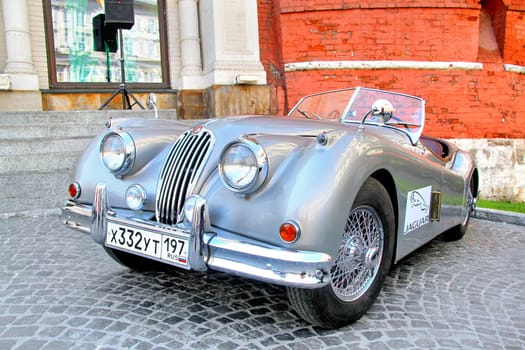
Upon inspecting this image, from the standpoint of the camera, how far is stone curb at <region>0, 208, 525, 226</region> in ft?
15.2

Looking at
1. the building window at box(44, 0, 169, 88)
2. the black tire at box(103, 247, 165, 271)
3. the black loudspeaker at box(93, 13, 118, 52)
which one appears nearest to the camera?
the black tire at box(103, 247, 165, 271)

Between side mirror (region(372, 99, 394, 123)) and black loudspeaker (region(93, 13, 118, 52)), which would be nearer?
side mirror (region(372, 99, 394, 123))

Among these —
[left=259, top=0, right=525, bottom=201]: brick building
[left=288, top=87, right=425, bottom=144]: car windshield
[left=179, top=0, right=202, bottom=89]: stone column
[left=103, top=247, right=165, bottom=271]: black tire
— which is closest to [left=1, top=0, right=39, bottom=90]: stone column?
[left=179, top=0, right=202, bottom=89]: stone column

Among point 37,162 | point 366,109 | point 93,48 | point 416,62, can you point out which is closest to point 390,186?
point 366,109

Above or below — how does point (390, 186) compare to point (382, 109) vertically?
below

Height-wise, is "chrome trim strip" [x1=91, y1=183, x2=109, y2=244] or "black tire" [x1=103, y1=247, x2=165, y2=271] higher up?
"chrome trim strip" [x1=91, y1=183, x2=109, y2=244]

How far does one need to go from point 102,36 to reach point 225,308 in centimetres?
776

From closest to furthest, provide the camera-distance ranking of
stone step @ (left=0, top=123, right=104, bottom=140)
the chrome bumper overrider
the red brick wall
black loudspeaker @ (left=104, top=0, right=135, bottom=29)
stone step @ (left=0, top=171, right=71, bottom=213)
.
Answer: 1. the chrome bumper overrider
2. stone step @ (left=0, top=171, right=71, bottom=213)
3. stone step @ (left=0, top=123, right=104, bottom=140)
4. black loudspeaker @ (left=104, top=0, right=135, bottom=29)
5. the red brick wall

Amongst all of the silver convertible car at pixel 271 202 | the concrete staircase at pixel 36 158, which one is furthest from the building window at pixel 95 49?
the silver convertible car at pixel 271 202

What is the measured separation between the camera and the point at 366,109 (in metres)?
3.30

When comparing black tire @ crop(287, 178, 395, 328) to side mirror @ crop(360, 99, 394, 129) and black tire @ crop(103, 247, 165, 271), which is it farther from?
black tire @ crop(103, 247, 165, 271)

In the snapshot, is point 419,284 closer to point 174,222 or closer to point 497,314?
point 497,314

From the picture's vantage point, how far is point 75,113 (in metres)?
6.55

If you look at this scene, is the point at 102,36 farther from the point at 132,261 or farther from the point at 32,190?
the point at 132,261
